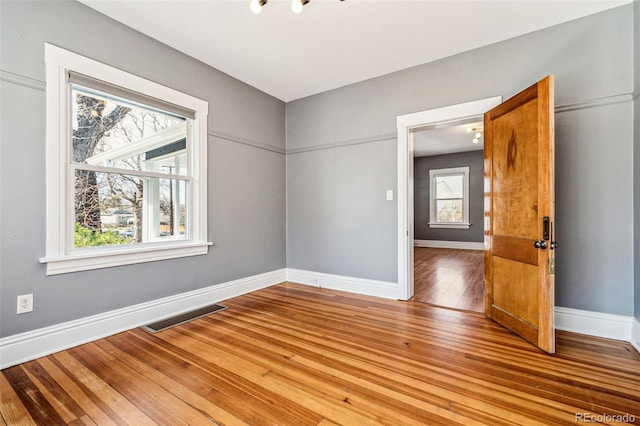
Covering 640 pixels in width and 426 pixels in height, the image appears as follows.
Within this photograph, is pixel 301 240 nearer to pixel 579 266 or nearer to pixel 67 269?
pixel 67 269

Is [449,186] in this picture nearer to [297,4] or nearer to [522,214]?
[522,214]

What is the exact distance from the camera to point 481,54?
296 cm

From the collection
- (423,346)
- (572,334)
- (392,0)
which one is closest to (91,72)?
(392,0)

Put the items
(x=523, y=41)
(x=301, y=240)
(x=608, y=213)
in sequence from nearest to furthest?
(x=608, y=213) < (x=523, y=41) < (x=301, y=240)

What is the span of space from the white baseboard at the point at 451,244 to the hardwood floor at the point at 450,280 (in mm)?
878

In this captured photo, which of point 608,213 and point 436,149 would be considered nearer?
point 608,213

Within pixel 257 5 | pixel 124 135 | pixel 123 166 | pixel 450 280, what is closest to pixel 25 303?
pixel 123 166

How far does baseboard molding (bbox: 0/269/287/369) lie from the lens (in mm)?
2002

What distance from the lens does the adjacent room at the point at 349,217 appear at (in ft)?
5.69

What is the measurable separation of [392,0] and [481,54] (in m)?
1.29

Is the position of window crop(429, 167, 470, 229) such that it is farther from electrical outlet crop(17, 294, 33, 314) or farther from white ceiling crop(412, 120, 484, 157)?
electrical outlet crop(17, 294, 33, 314)

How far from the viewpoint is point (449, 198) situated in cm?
806

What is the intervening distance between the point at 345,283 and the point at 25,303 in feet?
10.2

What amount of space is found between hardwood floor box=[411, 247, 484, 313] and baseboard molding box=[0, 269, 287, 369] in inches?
97.4
